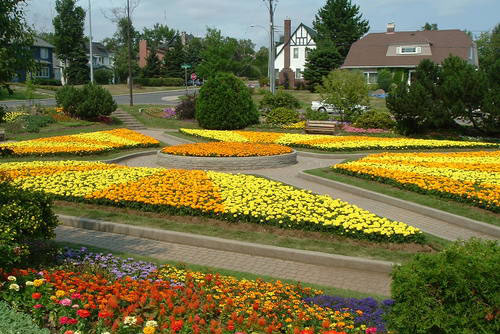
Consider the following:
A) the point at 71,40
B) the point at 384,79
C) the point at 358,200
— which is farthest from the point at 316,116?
the point at 71,40

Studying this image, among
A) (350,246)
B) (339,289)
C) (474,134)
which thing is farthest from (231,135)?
(339,289)

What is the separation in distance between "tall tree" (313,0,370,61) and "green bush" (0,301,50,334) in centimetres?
6960

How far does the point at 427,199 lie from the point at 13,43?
32.6 feet

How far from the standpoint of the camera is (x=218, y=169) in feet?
54.5

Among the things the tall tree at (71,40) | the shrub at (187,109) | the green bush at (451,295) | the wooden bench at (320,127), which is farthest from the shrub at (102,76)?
A: the green bush at (451,295)

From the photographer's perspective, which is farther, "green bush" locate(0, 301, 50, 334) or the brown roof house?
the brown roof house

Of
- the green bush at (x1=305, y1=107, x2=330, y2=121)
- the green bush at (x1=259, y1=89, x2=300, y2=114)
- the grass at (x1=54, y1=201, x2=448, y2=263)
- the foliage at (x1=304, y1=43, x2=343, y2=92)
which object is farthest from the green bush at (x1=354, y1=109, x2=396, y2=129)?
the foliage at (x1=304, y1=43, x2=343, y2=92)

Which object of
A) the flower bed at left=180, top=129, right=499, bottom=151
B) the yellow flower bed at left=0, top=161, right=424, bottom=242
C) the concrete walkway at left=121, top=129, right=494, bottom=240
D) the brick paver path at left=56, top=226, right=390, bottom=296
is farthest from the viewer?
the flower bed at left=180, top=129, right=499, bottom=151

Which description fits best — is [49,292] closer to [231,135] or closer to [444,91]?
[231,135]

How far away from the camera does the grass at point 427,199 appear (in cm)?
1102

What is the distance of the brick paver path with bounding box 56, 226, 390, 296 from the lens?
793 cm

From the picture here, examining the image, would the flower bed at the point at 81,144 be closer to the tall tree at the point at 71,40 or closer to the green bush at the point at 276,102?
the green bush at the point at 276,102

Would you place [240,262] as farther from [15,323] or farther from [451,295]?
[451,295]

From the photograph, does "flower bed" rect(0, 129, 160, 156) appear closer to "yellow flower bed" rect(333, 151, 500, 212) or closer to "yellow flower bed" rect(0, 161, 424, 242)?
"yellow flower bed" rect(0, 161, 424, 242)
